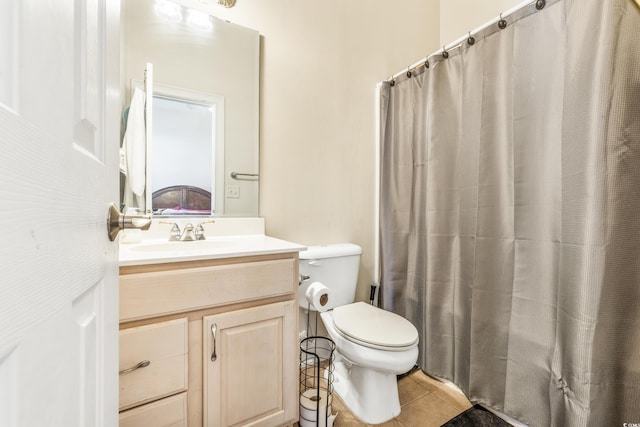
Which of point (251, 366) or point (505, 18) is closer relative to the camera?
point (251, 366)

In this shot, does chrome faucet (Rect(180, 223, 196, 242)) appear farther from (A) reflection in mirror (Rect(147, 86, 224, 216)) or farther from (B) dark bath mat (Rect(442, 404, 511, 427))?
(B) dark bath mat (Rect(442, 404, 511, 427))

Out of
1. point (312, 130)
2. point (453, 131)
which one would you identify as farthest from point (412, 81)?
point (312, 130)

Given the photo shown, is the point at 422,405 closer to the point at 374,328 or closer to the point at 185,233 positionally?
the point at 374,328

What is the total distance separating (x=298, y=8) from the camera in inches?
63.0

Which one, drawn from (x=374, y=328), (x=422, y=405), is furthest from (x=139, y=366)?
(x=422, y=405)

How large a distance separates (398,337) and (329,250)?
0.56m

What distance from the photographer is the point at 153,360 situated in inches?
32.8

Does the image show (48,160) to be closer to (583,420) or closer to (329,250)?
(329,250)

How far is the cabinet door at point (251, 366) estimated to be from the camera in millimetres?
929

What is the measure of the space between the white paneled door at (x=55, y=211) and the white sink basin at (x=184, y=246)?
0.66m

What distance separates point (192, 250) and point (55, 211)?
823mm

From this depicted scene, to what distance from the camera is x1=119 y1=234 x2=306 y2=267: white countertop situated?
833mm

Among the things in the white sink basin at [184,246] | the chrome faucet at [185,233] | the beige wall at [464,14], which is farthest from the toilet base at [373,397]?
the beige wall at [464,14]

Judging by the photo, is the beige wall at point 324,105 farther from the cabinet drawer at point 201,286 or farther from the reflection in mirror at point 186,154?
the cabinet drawer at point 201,286
